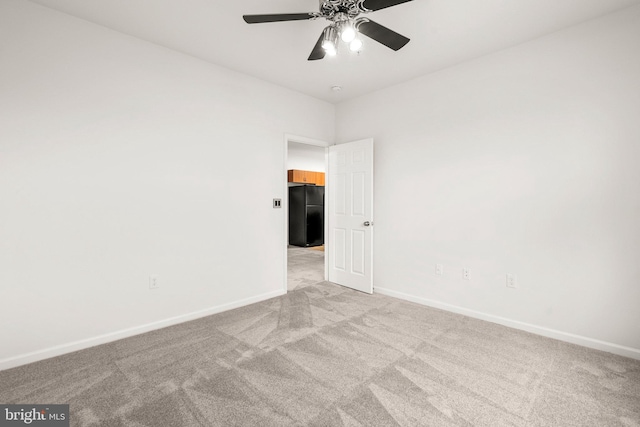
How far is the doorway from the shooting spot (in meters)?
4.12

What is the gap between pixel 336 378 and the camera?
1980 mm

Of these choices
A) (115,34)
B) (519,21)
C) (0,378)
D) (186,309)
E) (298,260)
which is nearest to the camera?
(0,378)

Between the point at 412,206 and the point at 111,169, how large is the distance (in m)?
3.12

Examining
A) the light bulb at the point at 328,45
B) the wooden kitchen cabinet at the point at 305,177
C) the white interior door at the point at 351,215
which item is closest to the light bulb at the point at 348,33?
the light bulb at the point at 328,45

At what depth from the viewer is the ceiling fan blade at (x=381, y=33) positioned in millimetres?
1902

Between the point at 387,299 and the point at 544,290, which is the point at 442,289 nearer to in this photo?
the point at 387,299

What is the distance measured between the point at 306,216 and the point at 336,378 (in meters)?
5.95

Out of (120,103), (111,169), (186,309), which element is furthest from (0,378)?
(120,103)

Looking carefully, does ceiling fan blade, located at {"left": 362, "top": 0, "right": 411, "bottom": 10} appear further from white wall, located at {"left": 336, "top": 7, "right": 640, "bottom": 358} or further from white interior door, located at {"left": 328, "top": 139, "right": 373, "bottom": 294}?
white interior door, located at {"left": 328, "top": 139, "right": 373, "bottom": 294}

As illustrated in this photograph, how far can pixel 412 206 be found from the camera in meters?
3.57

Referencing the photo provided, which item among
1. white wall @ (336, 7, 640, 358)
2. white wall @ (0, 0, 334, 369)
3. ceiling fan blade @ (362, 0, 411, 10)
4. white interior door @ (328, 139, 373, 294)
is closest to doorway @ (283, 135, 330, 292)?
white interior door @ (328, 139, 373, 294)

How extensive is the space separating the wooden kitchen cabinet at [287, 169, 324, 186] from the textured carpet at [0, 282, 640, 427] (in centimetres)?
523

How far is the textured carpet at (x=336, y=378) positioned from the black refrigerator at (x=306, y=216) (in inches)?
198

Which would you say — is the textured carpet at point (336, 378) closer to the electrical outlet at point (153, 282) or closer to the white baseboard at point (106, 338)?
the white baseboard at point (106, 338)
